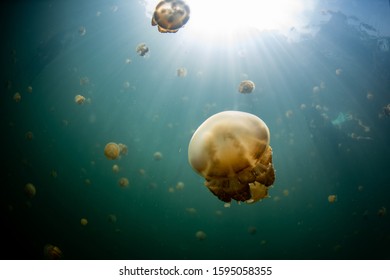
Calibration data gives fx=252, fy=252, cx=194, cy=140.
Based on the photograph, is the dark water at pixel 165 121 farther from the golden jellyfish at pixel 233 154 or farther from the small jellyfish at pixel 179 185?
the golden jellyfish at pixel 233 154

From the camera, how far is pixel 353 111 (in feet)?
45.7

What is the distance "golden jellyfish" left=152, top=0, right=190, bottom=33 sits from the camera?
489 cm

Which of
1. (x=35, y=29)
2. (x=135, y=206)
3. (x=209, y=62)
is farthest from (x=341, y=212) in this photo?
(x=35, y=29)

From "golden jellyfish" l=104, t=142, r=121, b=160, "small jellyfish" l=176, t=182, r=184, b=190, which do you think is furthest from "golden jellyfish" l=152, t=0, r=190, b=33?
"small jellyfish" l=176, t=182, r=184, b=190

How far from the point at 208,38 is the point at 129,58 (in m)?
4.99

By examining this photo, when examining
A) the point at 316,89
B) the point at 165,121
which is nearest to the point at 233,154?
the point at 316,89

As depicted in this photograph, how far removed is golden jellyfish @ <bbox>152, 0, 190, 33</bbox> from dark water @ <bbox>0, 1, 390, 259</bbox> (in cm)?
734

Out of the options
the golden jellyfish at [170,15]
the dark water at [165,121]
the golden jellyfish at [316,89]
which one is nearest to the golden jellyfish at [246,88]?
the golden jellyfish at [170,15]

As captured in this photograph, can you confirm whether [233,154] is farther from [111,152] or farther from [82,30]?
[82,30]

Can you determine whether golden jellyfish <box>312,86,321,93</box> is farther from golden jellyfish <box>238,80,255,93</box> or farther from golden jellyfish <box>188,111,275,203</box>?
golden jellyfish <box>188,111,275,203</box>

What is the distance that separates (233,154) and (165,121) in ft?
51.1

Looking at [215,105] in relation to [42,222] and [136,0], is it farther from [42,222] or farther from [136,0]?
[42,222]

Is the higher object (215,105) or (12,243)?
(215,105)

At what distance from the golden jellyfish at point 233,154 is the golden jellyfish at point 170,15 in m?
2.98
